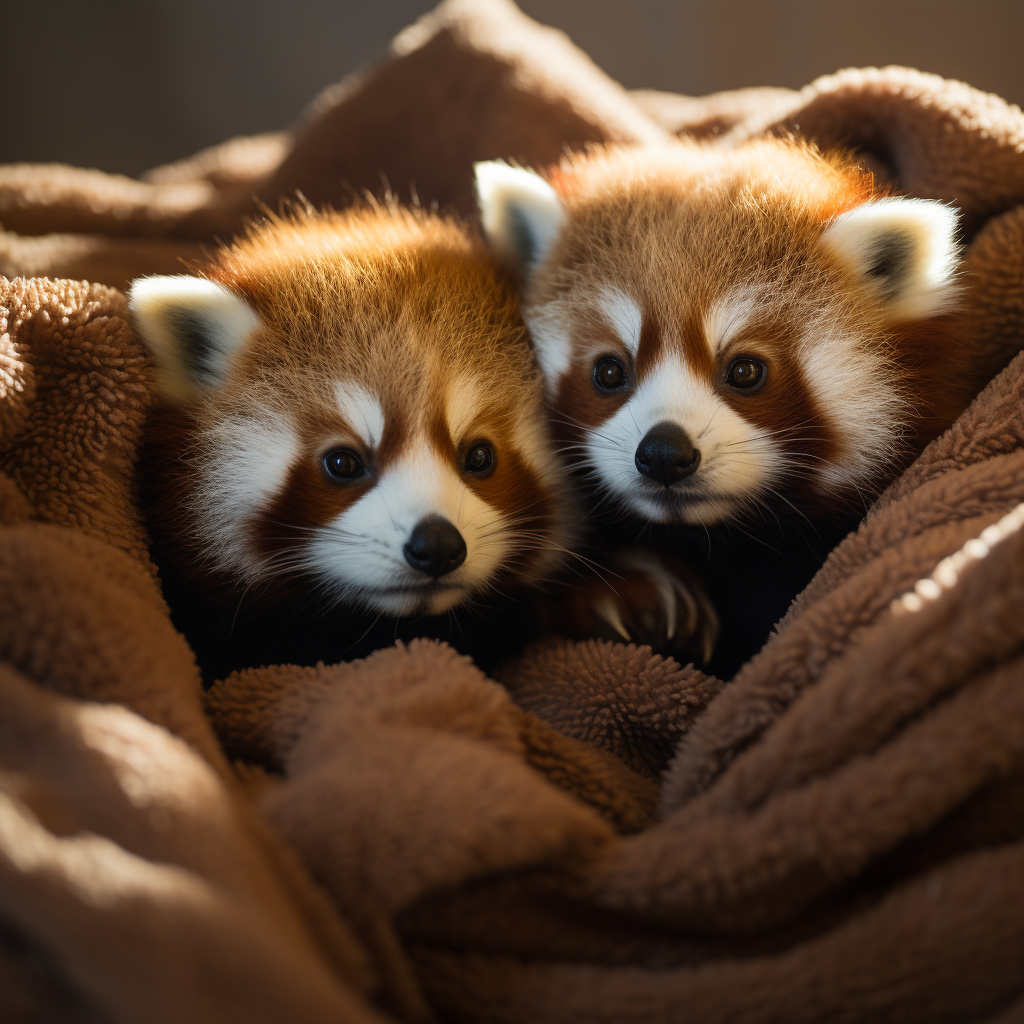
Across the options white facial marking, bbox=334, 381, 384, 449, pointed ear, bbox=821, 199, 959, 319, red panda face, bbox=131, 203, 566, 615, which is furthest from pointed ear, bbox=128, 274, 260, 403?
pointed ear, bbox=821, 199, 959, 319

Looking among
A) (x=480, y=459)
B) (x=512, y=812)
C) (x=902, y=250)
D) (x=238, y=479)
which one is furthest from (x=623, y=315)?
(x=512, y=812)

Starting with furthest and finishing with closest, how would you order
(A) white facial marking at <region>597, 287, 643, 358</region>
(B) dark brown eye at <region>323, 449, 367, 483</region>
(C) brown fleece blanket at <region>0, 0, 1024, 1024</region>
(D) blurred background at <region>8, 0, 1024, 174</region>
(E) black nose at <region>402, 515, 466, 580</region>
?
(D) blurred background at <region>8, 0, 1024, 174</region> < (A) white facial marking at <region>597, 287, 643, 358</region> < (B) dark brown eye at <region>323, 449, 367, 483</region> < (E) black nose at <region>402, 515, 466, 580</region> < (C) brown fleece blanket at <region>0, 0, 1024, 1024</region>

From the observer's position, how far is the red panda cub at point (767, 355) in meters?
1.37

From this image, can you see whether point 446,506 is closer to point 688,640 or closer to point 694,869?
point 688,640

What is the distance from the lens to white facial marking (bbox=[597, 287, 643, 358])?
1442 millimetres

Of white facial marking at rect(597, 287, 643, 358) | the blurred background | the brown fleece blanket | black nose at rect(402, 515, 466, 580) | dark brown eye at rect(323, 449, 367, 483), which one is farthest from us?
the blurred background

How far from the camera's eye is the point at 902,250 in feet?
4.53

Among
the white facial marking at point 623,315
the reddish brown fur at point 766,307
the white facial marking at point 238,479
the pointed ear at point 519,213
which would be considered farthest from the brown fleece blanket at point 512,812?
the pointed ear at point 519,213

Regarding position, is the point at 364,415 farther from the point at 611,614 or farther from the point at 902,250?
the point at 902,250

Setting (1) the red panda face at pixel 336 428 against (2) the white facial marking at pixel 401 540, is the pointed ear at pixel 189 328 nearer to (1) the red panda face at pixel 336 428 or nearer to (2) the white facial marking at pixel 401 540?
(1) the red panda face at pixel 336 428

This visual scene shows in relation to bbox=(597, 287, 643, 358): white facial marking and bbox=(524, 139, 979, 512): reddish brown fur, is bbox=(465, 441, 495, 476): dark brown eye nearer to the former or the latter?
bbox=(524, 139, 979, 512): reddish brown fur

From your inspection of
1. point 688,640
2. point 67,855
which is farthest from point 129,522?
point 688,640

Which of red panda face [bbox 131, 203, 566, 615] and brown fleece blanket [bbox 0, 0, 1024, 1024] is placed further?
red panda face [bbox 131, 203, 566, 615]

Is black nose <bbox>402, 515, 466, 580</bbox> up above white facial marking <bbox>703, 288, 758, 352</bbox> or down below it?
below
